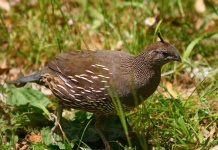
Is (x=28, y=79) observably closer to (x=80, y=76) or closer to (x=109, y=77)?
(x=80, y=76)

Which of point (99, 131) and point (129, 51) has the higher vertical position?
point (129, 51)

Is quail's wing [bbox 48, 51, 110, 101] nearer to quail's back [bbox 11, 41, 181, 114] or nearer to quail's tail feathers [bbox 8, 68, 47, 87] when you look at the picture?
quail's back [bbox 11, 41, 181, 114]

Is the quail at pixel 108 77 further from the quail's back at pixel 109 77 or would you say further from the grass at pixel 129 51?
the grass at pixel 129 51

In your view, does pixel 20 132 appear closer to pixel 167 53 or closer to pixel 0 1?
pixel 167 53

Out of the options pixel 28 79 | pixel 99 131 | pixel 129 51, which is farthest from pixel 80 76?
pixel 129 51

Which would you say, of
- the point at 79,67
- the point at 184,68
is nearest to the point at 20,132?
the point at 79,67

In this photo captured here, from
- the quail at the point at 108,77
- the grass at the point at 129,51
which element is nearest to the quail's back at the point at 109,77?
the quail at the point at 108,77
